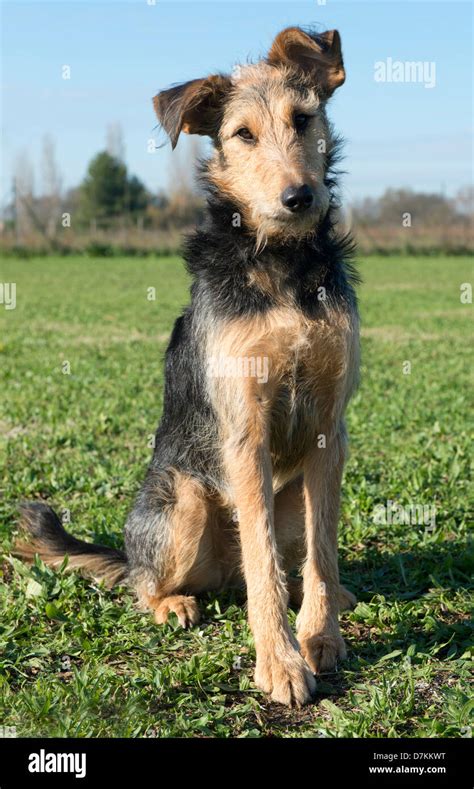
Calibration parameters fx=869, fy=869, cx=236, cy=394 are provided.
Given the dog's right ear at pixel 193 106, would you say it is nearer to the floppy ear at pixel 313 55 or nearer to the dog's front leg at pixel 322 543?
the floppy ear at pixel 313 55

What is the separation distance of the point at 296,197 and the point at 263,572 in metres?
1.69

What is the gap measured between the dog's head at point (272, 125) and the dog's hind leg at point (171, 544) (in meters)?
1.42

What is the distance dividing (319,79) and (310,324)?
1268 millimetres

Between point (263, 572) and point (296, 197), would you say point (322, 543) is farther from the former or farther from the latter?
point (296, 197)

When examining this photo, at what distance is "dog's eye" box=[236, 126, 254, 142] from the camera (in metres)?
4.11

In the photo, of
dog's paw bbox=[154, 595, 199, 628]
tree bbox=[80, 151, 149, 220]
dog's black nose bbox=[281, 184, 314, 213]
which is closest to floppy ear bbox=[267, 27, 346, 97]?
dog's black nose bbox=[281, 184, 314, 213]

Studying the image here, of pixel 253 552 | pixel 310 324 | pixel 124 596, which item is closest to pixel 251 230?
pixel 310 324

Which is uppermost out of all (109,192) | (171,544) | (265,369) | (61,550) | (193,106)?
(109,192)

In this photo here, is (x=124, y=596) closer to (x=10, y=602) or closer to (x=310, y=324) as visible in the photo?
(x=10, y=602)

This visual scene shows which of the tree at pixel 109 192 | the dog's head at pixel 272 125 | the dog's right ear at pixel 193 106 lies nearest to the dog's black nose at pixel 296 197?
the dog's head at pixel 272 125

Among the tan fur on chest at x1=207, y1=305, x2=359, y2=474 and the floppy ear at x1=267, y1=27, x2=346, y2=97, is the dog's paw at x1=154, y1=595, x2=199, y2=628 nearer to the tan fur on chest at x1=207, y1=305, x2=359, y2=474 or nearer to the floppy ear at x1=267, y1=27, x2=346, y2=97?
the tan fur on chest at x1=207, y1=305, x2=359, y2=474

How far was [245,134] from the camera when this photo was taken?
13.5 feet

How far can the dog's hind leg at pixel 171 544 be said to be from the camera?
4496 mm

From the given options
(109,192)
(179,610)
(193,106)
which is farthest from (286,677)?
(109,192)
